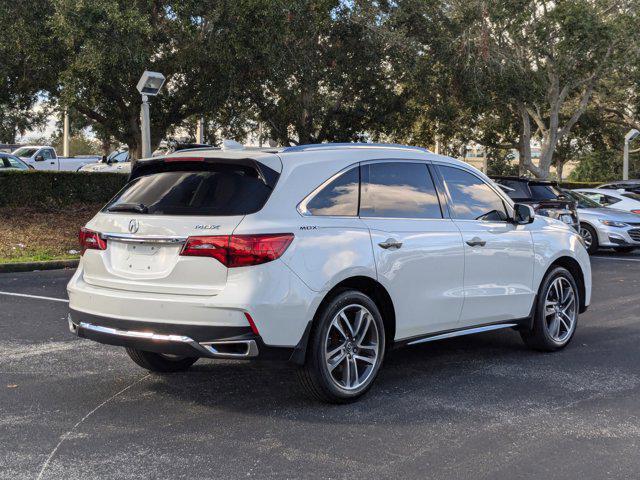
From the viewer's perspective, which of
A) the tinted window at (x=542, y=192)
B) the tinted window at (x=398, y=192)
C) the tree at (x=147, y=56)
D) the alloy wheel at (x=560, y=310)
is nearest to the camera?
the tinted window at (x=398, y=192)

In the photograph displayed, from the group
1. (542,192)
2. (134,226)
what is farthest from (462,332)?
(542,192)

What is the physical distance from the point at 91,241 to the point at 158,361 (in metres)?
1.21

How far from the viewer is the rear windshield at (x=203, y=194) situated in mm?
5348

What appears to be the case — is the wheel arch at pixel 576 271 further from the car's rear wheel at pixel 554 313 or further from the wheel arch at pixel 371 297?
the wheel arch at pixel 371 297

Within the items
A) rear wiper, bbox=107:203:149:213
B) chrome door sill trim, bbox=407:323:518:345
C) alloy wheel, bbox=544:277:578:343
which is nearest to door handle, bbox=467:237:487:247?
chrome door sill trim, bbox=407:323:518:345

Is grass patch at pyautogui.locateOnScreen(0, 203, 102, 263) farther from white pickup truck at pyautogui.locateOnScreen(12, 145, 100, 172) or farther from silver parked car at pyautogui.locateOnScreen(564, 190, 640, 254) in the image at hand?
white pickup truck at pyautogui.locateOnScreen(12, 145, 100, 172)

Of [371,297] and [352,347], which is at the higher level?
[371,297]

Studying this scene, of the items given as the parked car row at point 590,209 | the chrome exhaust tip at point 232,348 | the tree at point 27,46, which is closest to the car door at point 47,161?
the tree at point 27,46

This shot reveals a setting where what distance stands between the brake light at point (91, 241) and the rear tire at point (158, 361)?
38.6 inches

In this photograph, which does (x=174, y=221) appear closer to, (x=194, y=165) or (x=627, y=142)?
(x=194, y=165)

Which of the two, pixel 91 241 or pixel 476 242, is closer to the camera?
pixel 91 241

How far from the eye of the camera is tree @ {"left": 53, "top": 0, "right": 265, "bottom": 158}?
15109 millimetres

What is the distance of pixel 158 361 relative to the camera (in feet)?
21.4

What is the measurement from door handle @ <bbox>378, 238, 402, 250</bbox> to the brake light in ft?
6.22
